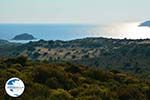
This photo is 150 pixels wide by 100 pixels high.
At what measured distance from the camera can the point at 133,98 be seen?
26750 mm

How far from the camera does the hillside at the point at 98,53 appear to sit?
3949 inches

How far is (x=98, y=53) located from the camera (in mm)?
128250

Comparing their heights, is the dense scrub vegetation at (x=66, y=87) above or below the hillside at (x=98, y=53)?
above
